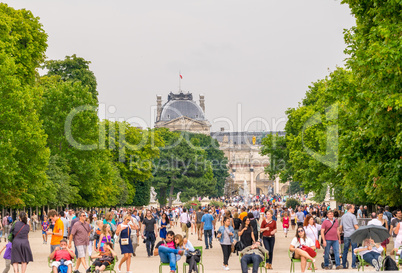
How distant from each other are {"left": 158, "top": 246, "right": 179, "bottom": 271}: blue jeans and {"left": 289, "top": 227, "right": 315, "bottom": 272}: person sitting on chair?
2.65 metres

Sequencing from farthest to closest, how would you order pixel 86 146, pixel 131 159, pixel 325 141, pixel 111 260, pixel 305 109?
1. pixel 131 159
2. pixel 305 109
3. pixel 86 146
4. pixel 325 141
5. pixel 111 260

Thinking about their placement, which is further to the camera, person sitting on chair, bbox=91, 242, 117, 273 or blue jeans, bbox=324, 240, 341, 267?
blue jeans, bbox=324, 240, 341, 267

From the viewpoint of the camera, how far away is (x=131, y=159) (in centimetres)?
7550

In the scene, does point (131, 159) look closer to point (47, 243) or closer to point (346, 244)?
point (47, 243)

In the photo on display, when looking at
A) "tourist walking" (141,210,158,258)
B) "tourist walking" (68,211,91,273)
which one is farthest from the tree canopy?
"tourist walking" (68,211,91,273)

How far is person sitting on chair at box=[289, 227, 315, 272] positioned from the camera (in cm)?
1873

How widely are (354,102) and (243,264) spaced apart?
663 cm

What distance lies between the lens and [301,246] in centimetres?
1905

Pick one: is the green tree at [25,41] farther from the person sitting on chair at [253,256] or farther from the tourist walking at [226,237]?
the person sitting on chair at [253,256]

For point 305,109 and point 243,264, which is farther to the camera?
point 305,109

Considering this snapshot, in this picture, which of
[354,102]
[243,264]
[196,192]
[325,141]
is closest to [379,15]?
[354,102]

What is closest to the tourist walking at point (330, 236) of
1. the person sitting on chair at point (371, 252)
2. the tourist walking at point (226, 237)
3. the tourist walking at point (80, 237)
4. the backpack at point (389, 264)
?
the tourist walking at point (226, 237)

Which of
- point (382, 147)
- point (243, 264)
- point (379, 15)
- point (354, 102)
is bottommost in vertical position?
point (243, 264)

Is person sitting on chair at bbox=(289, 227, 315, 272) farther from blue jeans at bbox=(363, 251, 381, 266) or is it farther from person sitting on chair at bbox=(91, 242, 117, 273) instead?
person sitting on chair at bbox=(91, 242, 117, 273)
